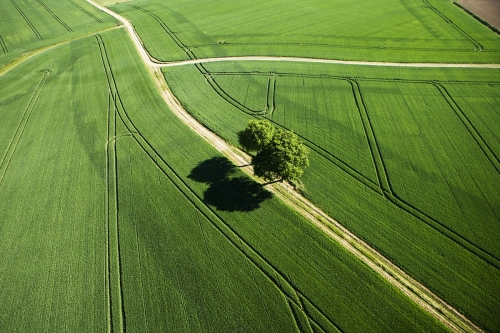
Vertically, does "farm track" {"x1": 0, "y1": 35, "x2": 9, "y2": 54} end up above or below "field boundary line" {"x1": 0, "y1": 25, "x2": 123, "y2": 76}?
above

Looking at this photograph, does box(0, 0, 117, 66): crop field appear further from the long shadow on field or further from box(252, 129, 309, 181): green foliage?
box(252, 129, 309, 181): green foliage

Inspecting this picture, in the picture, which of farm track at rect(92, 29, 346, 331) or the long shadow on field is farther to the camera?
the long shadow on field

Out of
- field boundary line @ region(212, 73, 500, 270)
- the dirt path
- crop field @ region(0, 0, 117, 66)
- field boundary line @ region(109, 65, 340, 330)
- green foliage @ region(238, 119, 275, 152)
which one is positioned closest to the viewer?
field boundary line @ region(109, 65, 340, 330)

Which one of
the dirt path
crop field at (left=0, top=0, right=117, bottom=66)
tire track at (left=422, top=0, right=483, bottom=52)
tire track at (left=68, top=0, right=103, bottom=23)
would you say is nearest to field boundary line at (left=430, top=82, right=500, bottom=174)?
the dirt path

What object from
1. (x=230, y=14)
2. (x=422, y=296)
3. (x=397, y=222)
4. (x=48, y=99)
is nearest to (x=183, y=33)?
(x=230, y=14)

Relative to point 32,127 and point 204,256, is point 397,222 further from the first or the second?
point 32,127

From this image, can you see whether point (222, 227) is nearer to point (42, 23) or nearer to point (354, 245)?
point (354, 245)

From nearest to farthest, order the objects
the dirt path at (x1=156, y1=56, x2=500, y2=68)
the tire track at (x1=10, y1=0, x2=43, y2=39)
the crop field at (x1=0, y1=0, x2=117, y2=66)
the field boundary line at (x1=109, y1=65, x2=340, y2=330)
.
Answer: the field boundary line at (x1=109, y1=65, x2=340, y2=330)
the dirt path at (x1=156, y1=56, x2=500, y2=68)
the crop field at (x1=0, y1=0, x2=117, y2=66)
the tire track at (x1=10, y1=0, x2=43, y2=39)

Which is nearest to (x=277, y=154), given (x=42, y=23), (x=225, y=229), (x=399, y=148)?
(x=225, y=229)
